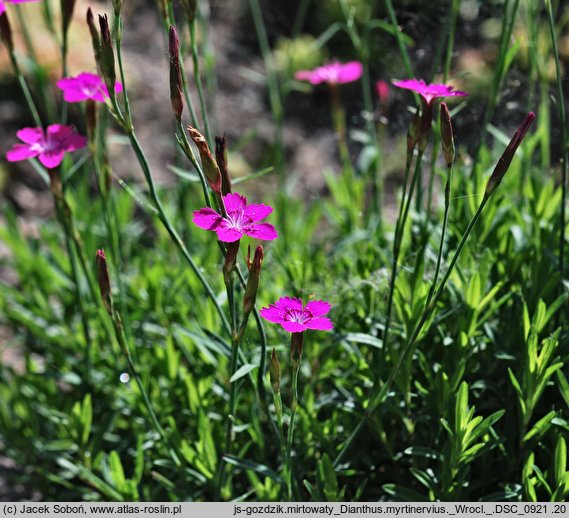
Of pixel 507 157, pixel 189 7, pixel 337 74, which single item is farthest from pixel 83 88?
pixel 337 74

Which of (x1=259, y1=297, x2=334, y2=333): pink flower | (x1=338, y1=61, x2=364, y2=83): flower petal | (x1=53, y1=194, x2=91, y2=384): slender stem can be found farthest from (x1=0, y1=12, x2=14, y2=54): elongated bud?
(x1=338, y1=61, x2=364, y2=83): flower petal

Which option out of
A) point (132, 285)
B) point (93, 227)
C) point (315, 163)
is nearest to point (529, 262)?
point (132, 285)

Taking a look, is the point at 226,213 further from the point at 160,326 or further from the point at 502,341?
the point at 160,326

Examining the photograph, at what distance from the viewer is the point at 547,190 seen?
1.69 m

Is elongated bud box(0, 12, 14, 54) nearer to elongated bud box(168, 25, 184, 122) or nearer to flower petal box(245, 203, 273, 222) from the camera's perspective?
elongated bud box(168, 25, 184, 122)

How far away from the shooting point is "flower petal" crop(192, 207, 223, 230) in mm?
970

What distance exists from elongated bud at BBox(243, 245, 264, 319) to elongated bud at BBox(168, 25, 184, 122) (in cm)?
24

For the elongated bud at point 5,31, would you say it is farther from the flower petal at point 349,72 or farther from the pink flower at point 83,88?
the flower petal at point 349,72

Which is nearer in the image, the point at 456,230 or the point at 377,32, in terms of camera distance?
the point at 456,230

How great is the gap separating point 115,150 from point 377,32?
1732 mm

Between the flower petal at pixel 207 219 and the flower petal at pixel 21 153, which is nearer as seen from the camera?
the flower petal at pixel 207 219

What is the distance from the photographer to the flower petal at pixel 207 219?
3.18 feet

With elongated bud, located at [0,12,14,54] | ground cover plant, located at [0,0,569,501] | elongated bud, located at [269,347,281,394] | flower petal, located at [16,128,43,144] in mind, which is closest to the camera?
elongated bud, located at [269,347,281,394]

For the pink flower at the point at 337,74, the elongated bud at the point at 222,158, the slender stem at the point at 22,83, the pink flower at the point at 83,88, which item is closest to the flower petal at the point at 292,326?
the elongated bud at the point at 222,158
